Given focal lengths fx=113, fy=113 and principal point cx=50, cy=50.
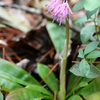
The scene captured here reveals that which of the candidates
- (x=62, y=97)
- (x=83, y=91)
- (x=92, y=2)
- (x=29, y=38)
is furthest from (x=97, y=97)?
(x=29, y=38)

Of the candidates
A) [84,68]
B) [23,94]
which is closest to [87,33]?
[84,68]

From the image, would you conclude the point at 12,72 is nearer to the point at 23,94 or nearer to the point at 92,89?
the point at 23,94

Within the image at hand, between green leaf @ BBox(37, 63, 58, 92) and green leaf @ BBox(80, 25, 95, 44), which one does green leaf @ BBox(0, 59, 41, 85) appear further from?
green leaf @ BBox(80, 25, 95, 44)

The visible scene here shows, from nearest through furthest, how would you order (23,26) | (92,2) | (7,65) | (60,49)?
(92,2) → (7,65) → (60,49) → (23,26)

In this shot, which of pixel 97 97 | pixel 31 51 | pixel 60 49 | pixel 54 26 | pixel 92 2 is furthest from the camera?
pixel 31 51

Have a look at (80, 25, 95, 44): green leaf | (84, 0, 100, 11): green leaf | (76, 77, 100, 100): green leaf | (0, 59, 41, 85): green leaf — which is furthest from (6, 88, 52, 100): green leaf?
(84, 0, 100, 11): green leaf

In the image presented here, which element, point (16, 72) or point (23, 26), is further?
point (23, 26)

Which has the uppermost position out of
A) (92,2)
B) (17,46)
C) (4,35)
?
(92,2)

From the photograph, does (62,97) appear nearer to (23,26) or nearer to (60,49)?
(60,49)
